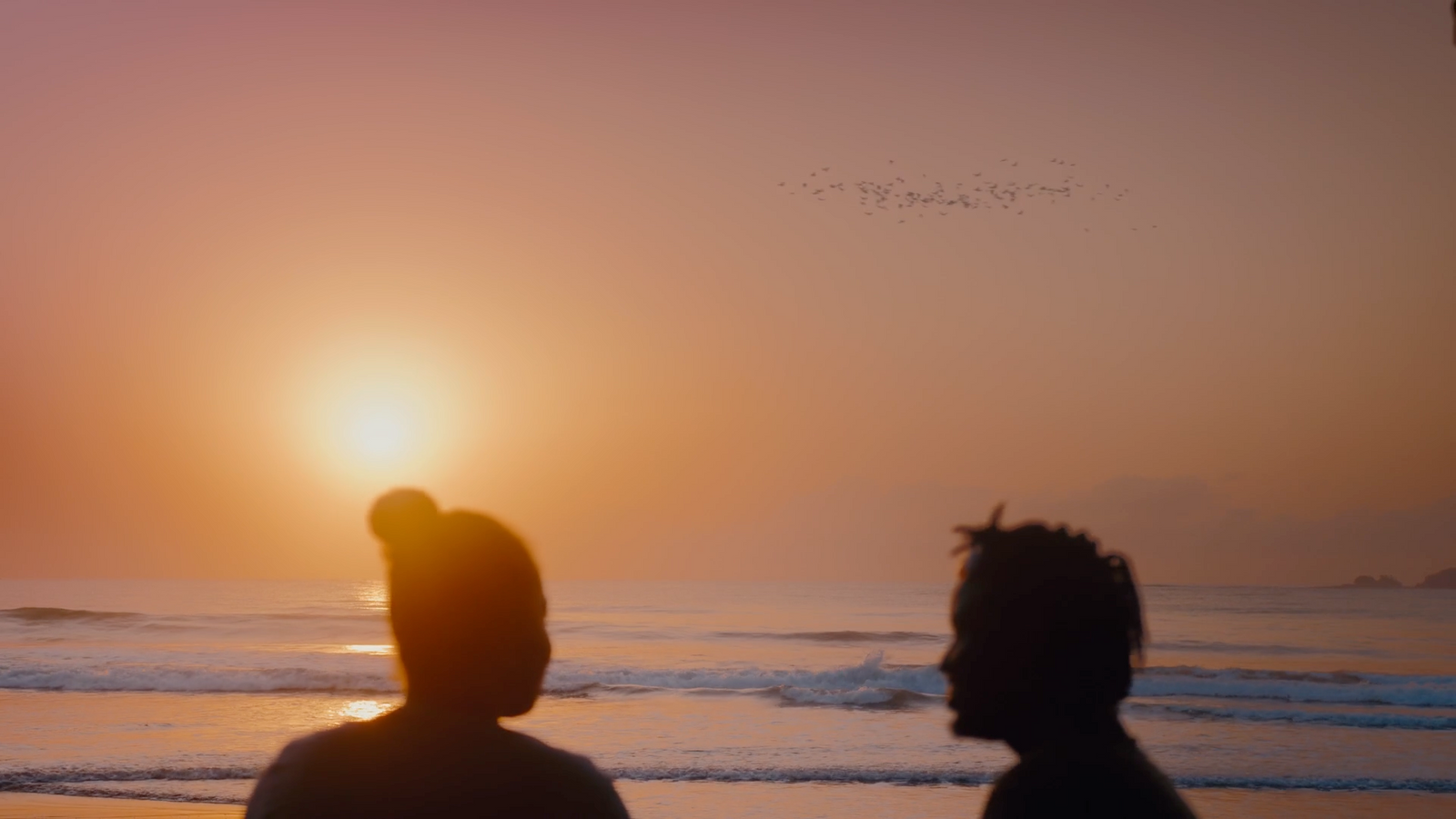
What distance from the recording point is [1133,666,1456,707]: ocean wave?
24.3 m

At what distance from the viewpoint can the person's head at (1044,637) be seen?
1856 millimetres

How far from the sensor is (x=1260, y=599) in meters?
63.5

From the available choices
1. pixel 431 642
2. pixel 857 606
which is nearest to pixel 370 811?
pixel 431 642

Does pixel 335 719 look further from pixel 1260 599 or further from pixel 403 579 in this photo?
pixel 1260 599

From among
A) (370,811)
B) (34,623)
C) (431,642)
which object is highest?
(431,642)

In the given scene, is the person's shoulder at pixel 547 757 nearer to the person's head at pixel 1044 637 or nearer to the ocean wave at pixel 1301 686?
the person's head at pixel 1044 637

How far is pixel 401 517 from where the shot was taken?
7.03 ft

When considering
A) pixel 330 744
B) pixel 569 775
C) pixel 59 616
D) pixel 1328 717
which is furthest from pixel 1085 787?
pixel 59 616

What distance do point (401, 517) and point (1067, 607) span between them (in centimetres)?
112

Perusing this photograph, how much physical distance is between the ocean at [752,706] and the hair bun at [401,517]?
133 inches

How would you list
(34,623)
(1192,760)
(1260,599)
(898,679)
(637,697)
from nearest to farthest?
1. (1192,760)
2. (637,697)
3. (898,679)
4. (34,623)
5. (1260,599)

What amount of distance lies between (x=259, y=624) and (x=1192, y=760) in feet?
102

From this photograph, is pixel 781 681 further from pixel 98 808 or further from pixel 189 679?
pixel 98 808

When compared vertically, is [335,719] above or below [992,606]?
below
